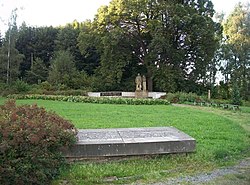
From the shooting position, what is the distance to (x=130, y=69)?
102ft

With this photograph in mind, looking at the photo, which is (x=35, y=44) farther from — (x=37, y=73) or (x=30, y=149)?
(x=30, y=149)

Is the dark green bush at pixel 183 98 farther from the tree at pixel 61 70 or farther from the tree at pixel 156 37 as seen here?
the tree at pixel 61 70

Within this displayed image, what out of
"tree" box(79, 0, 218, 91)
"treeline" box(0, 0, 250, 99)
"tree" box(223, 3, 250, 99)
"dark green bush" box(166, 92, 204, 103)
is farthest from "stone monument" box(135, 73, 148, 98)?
"tree" box(223, 3, 250, 99)

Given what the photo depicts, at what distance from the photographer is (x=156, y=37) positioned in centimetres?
2488

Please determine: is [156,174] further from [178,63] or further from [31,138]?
[178,63]

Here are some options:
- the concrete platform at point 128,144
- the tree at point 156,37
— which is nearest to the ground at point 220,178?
the concrete platform at point 128,144

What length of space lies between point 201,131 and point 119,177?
4.16 metres

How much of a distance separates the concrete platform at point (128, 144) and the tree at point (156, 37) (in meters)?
20.5

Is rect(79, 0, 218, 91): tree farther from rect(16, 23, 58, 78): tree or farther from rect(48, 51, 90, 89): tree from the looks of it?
rect(16, 23, 58, 78): tree

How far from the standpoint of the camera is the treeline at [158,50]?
25.5 meters

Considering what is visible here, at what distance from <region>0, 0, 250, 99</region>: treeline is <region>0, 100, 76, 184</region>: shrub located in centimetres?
2157

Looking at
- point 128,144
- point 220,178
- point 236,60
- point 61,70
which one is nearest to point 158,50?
point 61,70

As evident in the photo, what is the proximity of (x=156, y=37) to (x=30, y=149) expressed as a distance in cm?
2228

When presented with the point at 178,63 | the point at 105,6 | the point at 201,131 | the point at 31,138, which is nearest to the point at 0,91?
the point at 105,6
